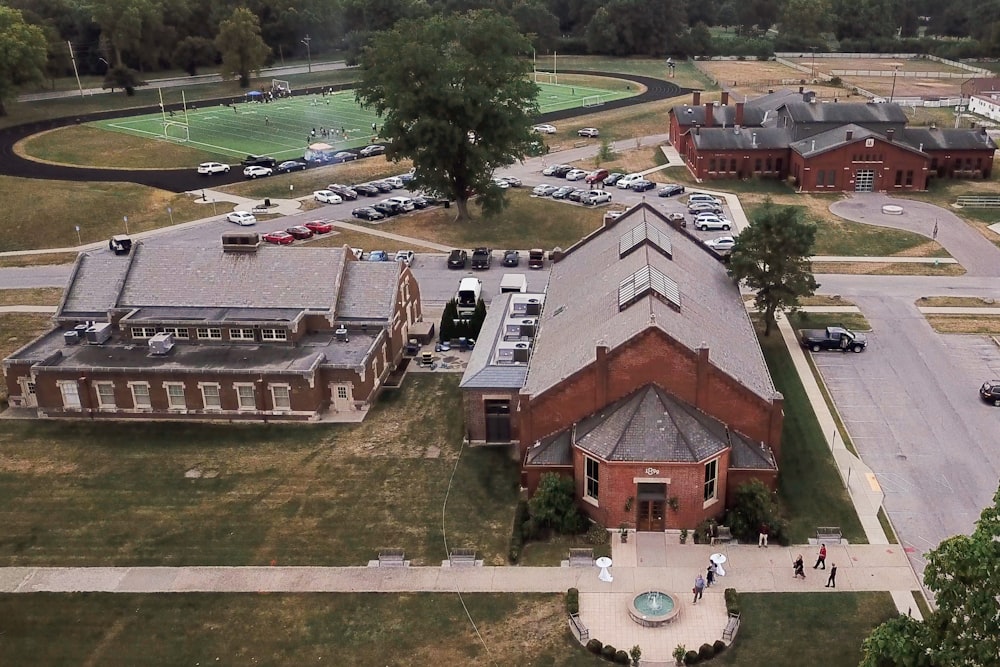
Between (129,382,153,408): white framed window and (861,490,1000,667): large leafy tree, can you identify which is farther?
(129,382,153,408): white framed window

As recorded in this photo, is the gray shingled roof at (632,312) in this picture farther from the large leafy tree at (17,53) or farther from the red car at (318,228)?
the large leafy tree at (17,53)

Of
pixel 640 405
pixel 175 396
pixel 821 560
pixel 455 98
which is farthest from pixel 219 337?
pixel 455 98

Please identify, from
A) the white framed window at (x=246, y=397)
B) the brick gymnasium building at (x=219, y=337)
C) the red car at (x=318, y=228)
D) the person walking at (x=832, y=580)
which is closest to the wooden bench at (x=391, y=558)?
the brick gymnasium building at (x=219, y=337)

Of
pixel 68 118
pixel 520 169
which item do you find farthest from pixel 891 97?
pixel 68 118

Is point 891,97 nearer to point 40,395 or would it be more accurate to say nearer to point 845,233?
point 845,233

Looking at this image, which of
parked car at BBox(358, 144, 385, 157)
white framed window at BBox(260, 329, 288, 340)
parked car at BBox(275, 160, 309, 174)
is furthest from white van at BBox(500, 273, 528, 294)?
parked car at BBox(358, 144, 385, 157)

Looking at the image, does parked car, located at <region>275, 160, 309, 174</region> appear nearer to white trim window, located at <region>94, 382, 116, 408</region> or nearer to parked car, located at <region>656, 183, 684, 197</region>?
parked car, located at <region>656, 183, 684, 197</region>
